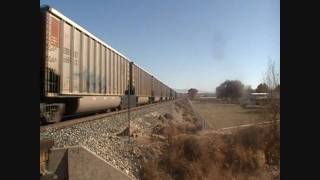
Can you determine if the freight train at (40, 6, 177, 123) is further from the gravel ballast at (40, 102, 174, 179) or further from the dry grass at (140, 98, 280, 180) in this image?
the dry grass at (140, 98, 280, 180)

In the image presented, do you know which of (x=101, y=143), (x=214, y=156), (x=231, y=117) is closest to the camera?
(x=101, y=143)

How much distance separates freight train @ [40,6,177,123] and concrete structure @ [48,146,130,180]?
104 inches

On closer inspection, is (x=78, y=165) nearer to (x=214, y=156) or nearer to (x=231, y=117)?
(x=214, y=156)

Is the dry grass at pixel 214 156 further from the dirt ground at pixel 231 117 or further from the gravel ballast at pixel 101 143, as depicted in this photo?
the dirt ground at pixel 231 117

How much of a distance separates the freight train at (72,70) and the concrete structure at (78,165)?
2653 millimetres

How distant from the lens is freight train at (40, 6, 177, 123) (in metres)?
12.5

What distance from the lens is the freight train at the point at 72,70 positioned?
41.1ft

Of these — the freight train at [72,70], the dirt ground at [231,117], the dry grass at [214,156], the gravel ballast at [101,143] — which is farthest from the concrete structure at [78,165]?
the dirt ground at [231,117]

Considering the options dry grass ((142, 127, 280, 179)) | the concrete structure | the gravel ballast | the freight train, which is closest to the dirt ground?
dry grass ((142, 127, 280, 179))

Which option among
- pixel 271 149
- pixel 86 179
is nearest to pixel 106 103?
Answer: pixel 271 149

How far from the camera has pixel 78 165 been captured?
32.2ft

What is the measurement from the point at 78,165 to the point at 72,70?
607 cm

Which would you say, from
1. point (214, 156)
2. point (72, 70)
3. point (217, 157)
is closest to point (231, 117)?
point (217, 157)
